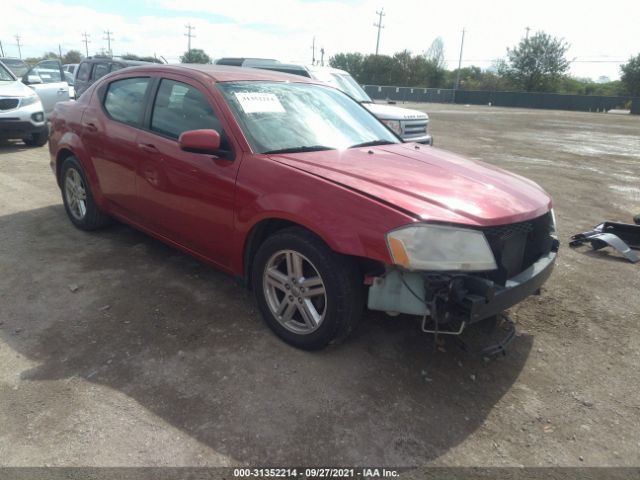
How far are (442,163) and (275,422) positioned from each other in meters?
2.11

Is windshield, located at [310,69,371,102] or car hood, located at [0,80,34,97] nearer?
car hood, located at [0,80,34,97]

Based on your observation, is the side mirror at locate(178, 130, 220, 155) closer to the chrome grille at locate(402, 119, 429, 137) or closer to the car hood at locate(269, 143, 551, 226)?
the car hood at locate(269, 143, 551, 226)

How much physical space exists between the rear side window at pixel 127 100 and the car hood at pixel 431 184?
65.4 inches

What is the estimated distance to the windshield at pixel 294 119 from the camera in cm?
323

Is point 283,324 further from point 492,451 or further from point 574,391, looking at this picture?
point 574,391

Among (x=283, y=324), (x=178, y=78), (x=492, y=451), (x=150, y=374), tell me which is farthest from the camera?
(x=178, y=78)

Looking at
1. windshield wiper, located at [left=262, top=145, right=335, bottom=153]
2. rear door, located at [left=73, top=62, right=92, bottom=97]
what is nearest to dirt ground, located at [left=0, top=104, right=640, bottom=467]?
windshield wiper, located at [left=262, top=145, right=335, bottom=153]

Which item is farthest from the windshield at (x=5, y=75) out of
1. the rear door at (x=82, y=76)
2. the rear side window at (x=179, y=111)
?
the rear side window at (x=179, y=111)

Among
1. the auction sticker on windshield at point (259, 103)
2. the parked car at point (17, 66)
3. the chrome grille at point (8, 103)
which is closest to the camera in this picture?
the auction sticker on windshield at point (259, 103)

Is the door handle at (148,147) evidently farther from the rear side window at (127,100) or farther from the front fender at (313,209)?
the front fender at (313,209)

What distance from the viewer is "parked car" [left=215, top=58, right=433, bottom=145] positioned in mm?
8781

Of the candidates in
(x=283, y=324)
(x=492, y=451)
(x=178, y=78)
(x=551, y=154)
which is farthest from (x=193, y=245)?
(x=551, y=154)

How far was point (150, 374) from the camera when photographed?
8.89ft

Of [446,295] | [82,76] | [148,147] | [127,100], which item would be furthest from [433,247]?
[82,76]
